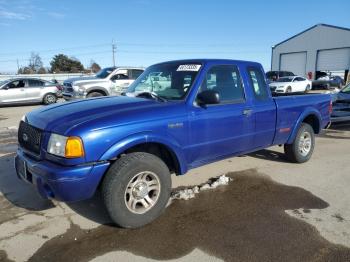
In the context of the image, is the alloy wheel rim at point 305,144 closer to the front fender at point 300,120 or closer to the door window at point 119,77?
the front fender at point 300,120

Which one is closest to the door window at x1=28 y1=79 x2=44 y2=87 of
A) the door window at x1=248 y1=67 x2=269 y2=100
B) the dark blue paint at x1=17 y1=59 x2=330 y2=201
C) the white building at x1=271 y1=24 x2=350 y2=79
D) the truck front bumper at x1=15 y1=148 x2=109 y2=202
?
the dark blue paint at x1=17 y1=59 x2=330 y2=201

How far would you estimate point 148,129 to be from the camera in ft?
12.3

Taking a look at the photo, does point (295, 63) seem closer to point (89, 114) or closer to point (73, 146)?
point (89, 114)

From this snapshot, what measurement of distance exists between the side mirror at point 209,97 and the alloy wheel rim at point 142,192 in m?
1.11

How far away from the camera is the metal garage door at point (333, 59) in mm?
40031

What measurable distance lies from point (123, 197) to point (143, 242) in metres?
0.50

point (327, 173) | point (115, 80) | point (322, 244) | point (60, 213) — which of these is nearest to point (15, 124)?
point (115, 80)

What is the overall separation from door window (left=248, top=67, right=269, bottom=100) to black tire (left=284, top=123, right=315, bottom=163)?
4.05ft

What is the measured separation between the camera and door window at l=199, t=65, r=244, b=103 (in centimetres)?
455

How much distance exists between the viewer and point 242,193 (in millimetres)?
4863

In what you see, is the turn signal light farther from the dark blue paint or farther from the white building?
the white building

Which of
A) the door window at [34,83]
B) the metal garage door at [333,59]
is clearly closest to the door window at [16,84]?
the door window at [34,83]

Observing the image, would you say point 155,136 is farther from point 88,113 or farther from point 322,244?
point 322,244

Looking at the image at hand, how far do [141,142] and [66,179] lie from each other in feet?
2.81
